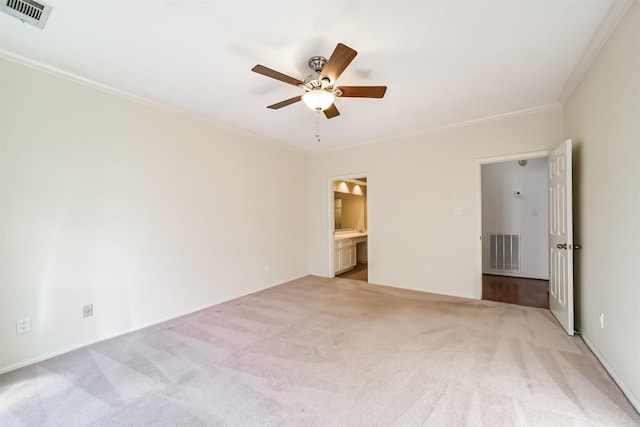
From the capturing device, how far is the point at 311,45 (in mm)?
2059

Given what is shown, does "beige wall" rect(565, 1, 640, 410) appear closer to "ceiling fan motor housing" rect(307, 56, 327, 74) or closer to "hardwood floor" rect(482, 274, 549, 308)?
"hardwood floor" rect(482, 274, 549, 308)

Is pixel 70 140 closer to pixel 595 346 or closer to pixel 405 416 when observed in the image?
pixel 405 416

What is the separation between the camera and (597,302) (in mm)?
2250

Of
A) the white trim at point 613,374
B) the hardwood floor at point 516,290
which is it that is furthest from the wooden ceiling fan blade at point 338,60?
the hardwood floor at point 516,290

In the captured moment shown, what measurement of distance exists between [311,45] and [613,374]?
3361 mm

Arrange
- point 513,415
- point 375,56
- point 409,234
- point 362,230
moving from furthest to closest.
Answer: point 362,230, point 409,234, point 375,56, point 513,415

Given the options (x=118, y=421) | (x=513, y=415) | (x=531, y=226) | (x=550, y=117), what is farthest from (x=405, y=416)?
(x=531, y=226)

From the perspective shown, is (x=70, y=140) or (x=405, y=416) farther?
(x=70, y=140)

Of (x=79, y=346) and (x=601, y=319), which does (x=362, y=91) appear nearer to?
(x=601, y=319)

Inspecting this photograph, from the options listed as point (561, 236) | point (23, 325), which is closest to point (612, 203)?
point (561, 236)

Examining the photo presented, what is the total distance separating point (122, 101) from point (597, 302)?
4.97 m

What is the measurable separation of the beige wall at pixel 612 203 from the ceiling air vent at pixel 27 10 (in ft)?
12.4

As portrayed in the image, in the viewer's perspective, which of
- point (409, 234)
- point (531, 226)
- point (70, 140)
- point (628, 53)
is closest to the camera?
point (628, 53)

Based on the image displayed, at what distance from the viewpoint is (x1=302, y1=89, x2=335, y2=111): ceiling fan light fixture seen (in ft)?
7.13
